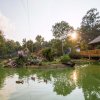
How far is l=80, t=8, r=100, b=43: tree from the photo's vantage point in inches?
2574

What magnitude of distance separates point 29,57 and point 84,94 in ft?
66.6

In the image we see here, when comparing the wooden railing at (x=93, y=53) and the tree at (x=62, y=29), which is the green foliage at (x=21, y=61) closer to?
the wooden railing at (x=93, y=53)

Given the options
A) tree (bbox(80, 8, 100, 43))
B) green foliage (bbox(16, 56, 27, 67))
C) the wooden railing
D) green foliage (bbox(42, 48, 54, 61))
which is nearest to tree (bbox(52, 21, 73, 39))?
tree (bbox(80, 8, 100, 43))

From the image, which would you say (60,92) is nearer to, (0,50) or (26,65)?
(26,65)

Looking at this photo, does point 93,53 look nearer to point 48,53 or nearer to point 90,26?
point 48,53

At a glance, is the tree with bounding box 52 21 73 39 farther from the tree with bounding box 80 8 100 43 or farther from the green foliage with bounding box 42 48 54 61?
the green foliage with bounding box 42 48 54 61

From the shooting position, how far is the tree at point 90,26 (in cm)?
6538

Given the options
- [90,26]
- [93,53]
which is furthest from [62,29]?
[93,53]

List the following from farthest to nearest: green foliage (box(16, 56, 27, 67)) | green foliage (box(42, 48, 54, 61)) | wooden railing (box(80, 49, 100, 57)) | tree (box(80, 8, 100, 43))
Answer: tree (box(80, 8, 100, 43)), wooden railing (box(80, 49, 100, 57)), green foliage (box(42, 48, 54, 61)), green foliage (box(16, 56, 27, 67))

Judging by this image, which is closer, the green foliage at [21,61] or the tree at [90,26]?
the green foliage at [21,61]

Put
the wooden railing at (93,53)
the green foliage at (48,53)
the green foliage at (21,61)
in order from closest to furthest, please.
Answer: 1. the green foliage at (21,61)
2. the green foliage at (48,53)
3. the wooden railing at (93,53)

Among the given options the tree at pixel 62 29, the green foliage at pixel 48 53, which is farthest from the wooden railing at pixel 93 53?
the tree at pixel 62 29

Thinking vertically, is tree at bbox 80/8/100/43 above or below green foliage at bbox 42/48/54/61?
above

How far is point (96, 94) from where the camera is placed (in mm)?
10266
